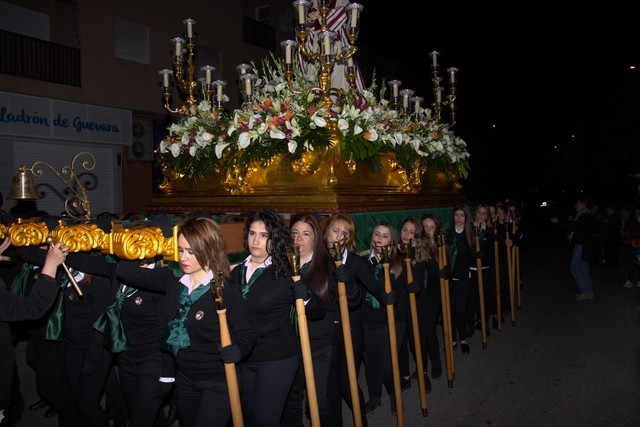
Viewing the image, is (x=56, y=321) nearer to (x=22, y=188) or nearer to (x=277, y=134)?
(x=22, y=188)

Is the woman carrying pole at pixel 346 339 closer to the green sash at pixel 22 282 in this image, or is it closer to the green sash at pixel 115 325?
the green sash at pixel 115 325

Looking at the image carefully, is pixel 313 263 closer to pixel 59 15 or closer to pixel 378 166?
pixel 378 166

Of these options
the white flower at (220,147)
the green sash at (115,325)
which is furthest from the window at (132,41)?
the green sash at (115,325)

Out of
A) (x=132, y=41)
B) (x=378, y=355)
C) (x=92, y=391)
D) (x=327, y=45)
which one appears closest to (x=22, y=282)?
(x=92, y=391)

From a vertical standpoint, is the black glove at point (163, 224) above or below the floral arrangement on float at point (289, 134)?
below

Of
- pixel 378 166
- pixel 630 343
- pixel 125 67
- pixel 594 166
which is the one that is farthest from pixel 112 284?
pixel 594 166

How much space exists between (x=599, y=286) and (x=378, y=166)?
28.8ft

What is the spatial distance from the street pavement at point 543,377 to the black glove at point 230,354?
239 centimetres

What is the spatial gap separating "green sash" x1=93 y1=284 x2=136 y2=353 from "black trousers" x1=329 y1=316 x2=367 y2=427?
1701mm

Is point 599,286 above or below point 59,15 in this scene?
below

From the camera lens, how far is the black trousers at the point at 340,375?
3.94 meters

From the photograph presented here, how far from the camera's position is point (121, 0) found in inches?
556

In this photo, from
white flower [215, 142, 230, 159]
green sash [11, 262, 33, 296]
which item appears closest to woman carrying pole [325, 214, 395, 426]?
white flower [215, 142, 230, 159]

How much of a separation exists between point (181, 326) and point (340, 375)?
1.72m
